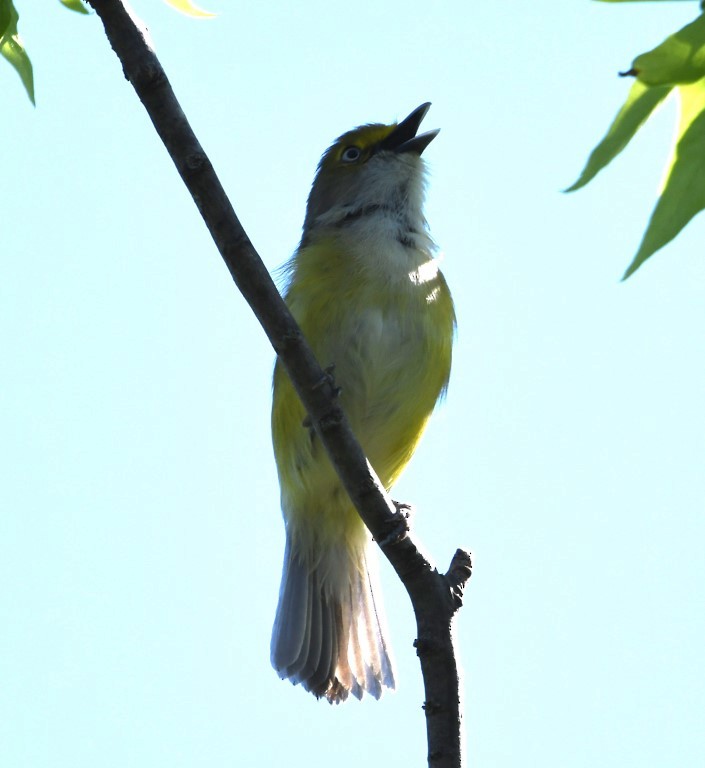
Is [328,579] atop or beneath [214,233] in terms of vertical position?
atop

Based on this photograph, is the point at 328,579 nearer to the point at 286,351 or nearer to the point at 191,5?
the point at 286,351

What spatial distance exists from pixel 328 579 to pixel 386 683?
799 mm

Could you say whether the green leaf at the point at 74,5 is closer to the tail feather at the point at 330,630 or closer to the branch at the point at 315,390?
the branch at the point at 315,390

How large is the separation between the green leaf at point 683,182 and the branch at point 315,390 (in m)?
1.55

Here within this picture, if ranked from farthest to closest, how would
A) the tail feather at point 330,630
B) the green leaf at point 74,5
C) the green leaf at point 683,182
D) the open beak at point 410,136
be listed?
1. the open beak at point 410,136
2. the tail feather at point 330,630
3. the green leaf at point 74,5
4. the green leaf at point 683,182

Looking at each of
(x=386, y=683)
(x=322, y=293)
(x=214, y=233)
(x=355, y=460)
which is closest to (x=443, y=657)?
(x=355, y=460)

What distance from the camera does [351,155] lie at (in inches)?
279

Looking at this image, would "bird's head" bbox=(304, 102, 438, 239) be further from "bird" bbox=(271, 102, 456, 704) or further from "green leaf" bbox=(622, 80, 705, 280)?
"green leaf" bbox=(622, 80, 705, 280)

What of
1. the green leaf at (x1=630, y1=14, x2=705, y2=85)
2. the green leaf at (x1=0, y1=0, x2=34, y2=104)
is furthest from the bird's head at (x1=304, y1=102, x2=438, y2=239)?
the green leaf at (x1=630, y1=14, x2=705, y2=85)

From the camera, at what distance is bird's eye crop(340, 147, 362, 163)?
7.05 meters

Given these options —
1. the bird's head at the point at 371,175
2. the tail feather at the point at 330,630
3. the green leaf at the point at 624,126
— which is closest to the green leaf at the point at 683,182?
the green leaf at the point at 624,126

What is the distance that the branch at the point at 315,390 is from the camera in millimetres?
3244

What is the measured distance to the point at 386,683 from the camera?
5742 millimetres

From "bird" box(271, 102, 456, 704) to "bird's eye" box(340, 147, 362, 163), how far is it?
1.29ft
